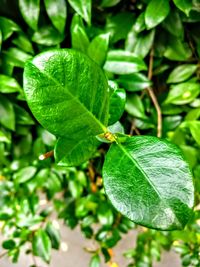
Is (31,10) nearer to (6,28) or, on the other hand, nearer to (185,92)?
(6,28)

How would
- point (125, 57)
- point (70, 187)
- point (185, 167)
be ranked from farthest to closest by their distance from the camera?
point (70, 187) → point (125, 57) → point (185, 167)

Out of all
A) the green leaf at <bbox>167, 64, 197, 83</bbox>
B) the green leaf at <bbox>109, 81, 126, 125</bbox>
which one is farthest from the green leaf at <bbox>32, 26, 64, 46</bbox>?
the green leaf at <bbox>109, 81, 126, 125</bbox>

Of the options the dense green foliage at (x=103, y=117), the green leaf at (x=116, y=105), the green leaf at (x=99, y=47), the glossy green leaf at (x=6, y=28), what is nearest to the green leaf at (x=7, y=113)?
the dense green foliage at (x=103, y=117)

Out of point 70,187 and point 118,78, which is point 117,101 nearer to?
point 118,78

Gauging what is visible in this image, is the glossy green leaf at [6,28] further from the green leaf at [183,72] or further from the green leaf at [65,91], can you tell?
the green leaf at [65,91]

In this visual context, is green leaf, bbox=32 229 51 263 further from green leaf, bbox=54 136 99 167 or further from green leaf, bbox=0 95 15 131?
green leaf, bbox=54 136 99 167

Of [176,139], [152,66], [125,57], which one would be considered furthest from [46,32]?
[176,139]
